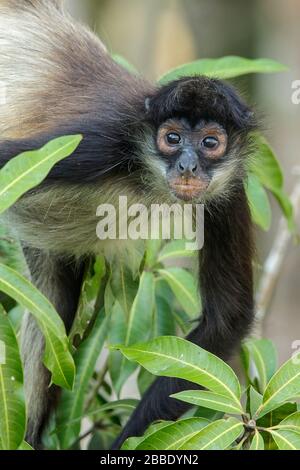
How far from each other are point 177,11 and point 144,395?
362 inches

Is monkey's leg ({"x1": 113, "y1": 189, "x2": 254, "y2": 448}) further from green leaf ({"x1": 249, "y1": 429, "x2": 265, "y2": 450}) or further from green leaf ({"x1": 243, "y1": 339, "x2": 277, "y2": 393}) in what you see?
green leaf ({"x1": 249, "y1": 429, "x2": 265, "y2": 450})

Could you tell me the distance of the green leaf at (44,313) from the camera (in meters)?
3.04

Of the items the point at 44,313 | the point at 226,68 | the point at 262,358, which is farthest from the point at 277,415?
the point at 226,68

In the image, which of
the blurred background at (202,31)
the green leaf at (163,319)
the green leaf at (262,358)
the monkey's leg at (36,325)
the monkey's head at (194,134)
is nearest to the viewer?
the green leaf at (262,358)

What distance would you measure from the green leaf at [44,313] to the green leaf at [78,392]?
104 centimetres

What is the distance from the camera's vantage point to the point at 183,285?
4535 mm

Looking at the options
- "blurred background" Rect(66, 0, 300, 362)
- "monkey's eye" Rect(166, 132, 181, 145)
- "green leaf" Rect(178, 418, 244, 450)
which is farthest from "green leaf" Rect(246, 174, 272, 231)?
"blurred background" Rect(66, 0, 300, 362)

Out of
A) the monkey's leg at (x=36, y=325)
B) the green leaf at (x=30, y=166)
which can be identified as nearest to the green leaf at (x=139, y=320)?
the monkey's leg at (x=36, y=325)

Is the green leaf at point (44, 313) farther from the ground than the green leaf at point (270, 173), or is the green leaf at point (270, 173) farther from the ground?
the green leaf at point (270, 173)

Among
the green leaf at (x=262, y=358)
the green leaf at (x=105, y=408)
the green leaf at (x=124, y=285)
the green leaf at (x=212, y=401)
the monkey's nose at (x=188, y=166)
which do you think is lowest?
the green leaf at (x=105, y=408)

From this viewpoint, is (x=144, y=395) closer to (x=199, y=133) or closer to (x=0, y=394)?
(x=199, y=133)

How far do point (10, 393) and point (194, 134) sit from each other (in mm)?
1598

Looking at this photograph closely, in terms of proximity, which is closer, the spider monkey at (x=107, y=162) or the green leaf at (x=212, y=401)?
the green leaf at (x=212, y=401)

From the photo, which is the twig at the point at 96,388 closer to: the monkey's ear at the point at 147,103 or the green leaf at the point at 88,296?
the green leaf at the point at 88,296
